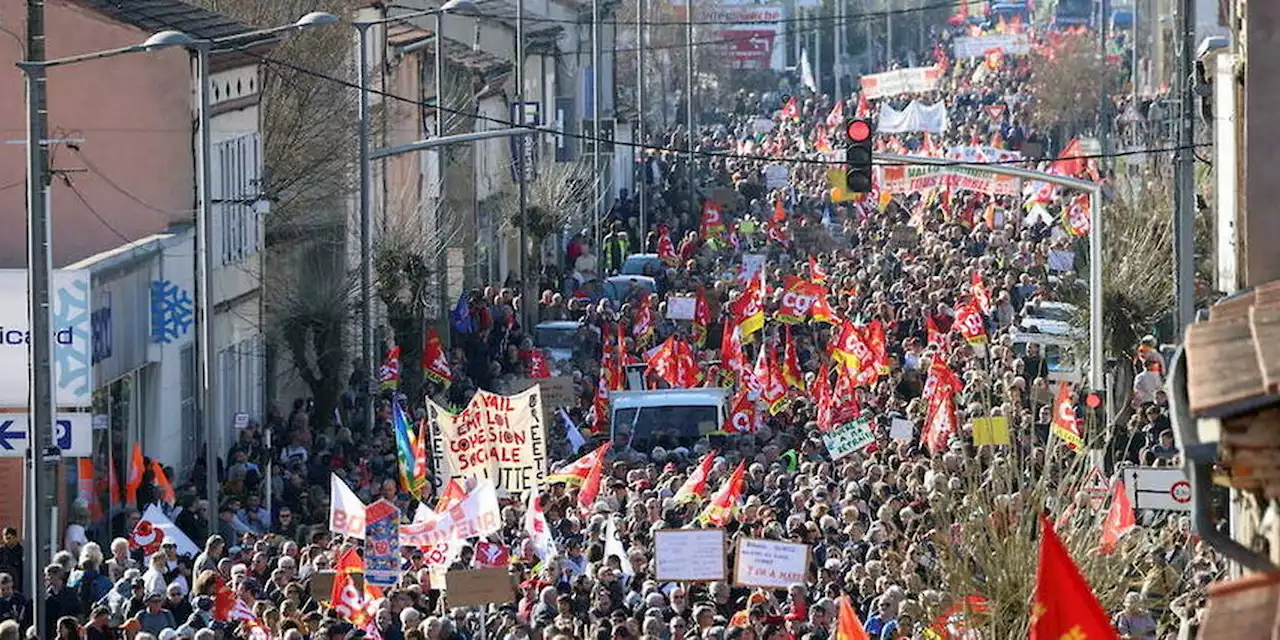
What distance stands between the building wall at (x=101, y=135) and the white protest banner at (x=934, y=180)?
14.4 meters

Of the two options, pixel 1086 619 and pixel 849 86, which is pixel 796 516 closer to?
pixel 1086 619

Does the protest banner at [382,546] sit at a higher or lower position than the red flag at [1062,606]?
lower

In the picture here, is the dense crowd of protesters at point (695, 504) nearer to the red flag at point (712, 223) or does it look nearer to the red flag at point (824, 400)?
the red flag at point (824, 400)

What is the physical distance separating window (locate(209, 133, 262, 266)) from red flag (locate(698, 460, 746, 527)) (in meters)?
14.8

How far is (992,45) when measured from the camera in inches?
4818

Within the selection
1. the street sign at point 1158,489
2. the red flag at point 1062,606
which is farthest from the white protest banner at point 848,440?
the red flag at point 1062,606

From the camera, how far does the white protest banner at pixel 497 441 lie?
26047mm

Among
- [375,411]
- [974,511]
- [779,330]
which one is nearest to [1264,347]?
[974,511]

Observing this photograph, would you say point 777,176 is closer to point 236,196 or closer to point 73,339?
point 236,196

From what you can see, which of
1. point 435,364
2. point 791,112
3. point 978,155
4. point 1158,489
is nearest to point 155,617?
point 1158,489

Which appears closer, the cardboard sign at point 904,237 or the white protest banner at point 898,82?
the cardboard sign at point 904,237

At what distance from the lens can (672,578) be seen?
68.2 feet

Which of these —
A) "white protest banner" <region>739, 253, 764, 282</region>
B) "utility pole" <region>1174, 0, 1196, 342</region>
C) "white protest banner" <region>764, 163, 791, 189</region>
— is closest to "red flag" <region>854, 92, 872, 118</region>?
"white protest banner" <region>764, 163, 791, 189</region>

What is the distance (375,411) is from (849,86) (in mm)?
100970
